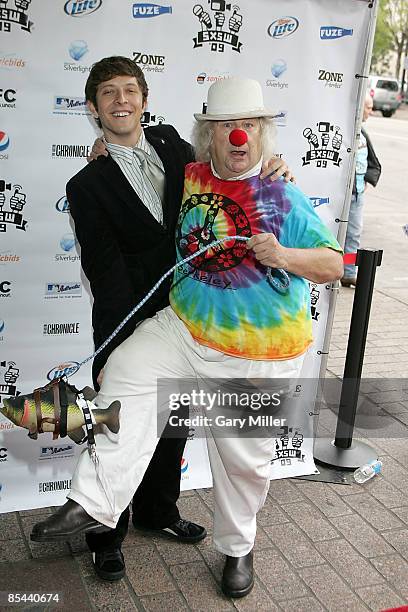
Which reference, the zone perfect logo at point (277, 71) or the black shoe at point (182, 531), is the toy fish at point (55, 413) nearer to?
the black shoe at point (182, 531)

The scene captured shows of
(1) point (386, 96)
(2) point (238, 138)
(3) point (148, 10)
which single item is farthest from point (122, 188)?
(1) point (386, 96)

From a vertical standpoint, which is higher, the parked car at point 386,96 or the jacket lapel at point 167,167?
the parked car at point 386,96

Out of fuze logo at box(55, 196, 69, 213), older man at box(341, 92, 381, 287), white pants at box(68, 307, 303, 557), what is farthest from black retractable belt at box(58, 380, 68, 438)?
older man at box(341, 92, 381, 287)

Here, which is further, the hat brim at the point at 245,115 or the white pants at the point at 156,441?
the hat brim at the point at 245,115

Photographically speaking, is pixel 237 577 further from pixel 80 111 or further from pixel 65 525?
Answer: pixel 80 111

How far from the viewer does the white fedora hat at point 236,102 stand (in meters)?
Answer: 3.12

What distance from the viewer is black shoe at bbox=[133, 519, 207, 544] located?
12.7 ft

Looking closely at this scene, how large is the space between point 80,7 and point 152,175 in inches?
37.5

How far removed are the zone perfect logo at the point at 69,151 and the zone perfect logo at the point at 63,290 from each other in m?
0.65

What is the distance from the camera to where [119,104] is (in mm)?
3195

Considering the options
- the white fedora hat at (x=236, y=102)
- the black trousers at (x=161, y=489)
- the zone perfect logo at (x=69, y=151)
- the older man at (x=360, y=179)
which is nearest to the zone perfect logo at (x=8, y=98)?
→ the zone perfect logo at (x=69, y=151)

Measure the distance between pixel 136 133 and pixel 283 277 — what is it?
33.8 inches

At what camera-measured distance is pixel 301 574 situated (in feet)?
12.0

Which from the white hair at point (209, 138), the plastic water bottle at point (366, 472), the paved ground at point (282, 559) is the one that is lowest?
the paved ground at point (282, 559)
